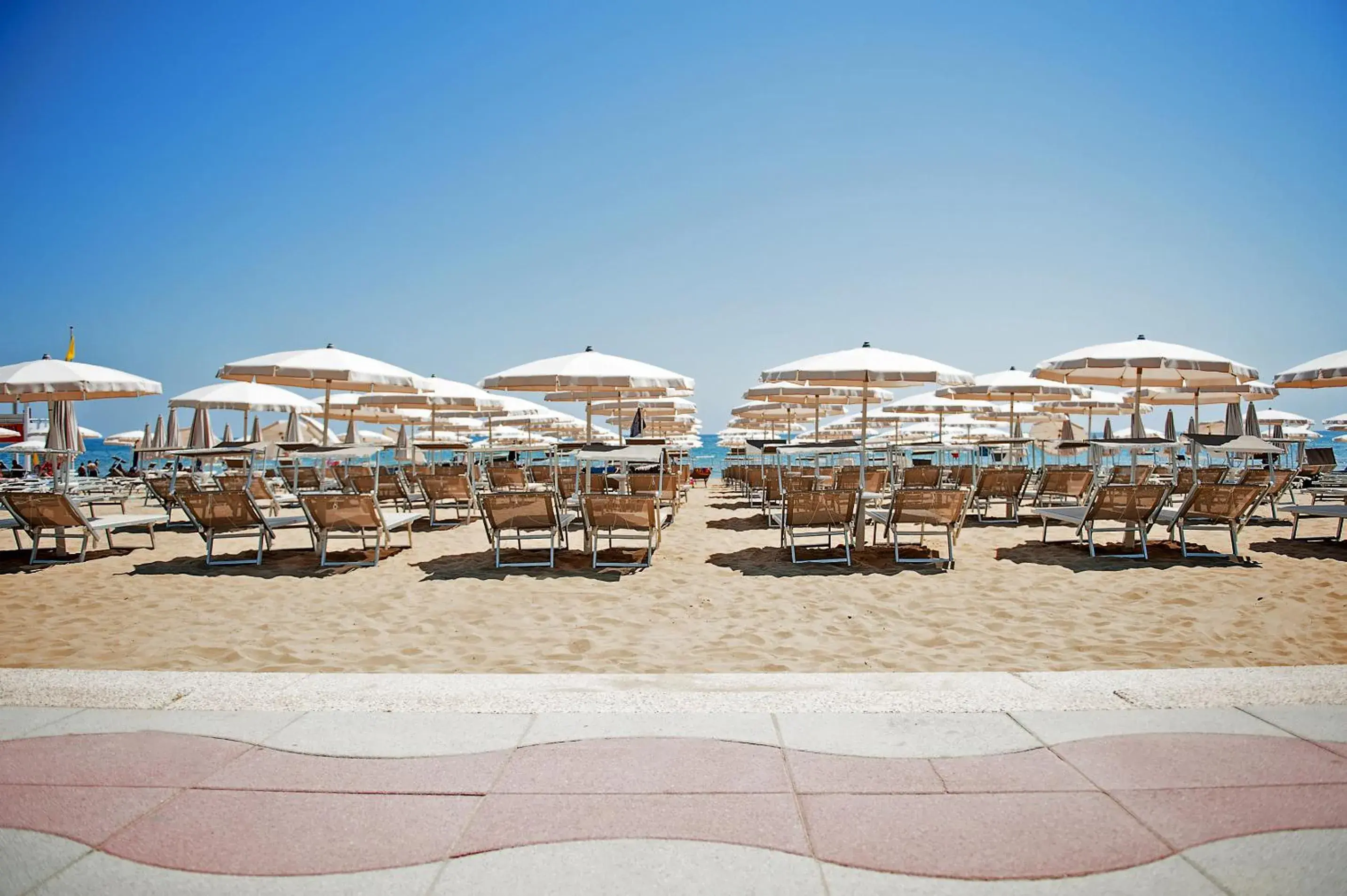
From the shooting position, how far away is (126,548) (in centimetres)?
848

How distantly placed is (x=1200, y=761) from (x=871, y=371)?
5382mm

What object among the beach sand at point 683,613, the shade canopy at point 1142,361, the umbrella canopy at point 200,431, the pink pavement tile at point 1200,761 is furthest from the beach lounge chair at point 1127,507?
the umbrella canopy at point 200,431

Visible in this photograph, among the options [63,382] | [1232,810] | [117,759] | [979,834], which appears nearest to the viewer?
[979,834]

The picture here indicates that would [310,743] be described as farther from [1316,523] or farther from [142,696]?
[1316,523]

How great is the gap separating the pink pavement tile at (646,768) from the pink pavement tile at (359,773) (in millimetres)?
102

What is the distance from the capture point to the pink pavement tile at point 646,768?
249cm

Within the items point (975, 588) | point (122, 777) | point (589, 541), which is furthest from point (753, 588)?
point (122, 777)

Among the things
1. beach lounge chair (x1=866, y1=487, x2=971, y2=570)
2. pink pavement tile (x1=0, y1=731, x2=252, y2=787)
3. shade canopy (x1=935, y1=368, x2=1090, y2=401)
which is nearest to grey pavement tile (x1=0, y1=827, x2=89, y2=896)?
pink pavement tile (x1=0, y1=731, x2=252, y2=787)

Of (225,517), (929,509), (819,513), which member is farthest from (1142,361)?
(225,517)

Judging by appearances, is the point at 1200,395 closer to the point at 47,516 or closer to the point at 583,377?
the point at 583,377

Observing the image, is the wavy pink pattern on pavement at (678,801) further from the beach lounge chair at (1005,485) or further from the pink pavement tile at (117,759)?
the beach lounge chair at (1005,485)

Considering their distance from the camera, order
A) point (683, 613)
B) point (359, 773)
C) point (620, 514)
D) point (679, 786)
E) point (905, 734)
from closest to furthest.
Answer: point (679, 786), point (359, 773), point (905, 734), point (683, 613), point (620, 514)

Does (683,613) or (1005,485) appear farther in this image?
(1005,485)

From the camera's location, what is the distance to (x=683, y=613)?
215 inches
